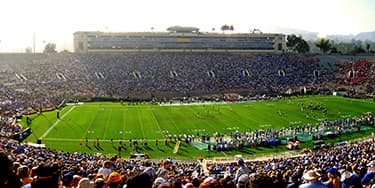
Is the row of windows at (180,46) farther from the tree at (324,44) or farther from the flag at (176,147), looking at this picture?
the flag at (176,147)

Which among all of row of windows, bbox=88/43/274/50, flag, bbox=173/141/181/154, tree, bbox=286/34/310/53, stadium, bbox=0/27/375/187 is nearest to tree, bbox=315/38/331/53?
tree, bbox=286/34/310/53

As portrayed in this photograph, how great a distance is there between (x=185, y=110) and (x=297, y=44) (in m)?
86.1

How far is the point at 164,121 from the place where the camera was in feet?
169

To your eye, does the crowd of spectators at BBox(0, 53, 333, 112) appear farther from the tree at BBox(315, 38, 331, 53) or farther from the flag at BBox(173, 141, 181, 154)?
the flag at BBox(173, 141, 181, 154)

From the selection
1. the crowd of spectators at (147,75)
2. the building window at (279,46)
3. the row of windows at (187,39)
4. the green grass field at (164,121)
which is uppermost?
the row of windows at (187,39)

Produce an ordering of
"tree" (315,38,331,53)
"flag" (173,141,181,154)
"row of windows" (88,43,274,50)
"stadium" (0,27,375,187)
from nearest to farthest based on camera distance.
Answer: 1. "stadium" (0,27,375,187)
2. "flag" (173,141,181,154)
3. "row of windows" (88,43,274,50)
4. "tree" (315,38,331,53)

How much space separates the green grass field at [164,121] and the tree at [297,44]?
6847 cm

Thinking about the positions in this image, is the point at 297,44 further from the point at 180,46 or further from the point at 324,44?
the point at 180,46

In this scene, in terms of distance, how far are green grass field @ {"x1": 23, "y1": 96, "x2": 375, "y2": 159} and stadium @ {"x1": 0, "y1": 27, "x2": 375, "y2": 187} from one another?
5.1 inches

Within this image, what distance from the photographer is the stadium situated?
73.0 ft

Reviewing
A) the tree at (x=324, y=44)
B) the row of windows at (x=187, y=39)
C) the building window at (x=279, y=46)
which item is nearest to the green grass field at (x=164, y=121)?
the row of windows at (x=187, y=39)

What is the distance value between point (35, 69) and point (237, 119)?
51078 millimetres

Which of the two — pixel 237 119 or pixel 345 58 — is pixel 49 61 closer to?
pixel 237 119

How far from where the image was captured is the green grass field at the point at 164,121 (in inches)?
1511
